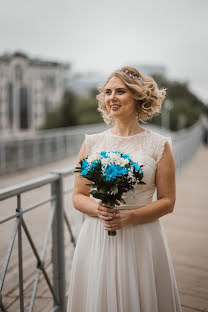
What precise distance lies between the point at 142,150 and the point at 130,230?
1.63 feet

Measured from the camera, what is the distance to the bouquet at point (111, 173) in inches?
62.2

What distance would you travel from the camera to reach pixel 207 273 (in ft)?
13.1

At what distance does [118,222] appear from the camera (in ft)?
5.91

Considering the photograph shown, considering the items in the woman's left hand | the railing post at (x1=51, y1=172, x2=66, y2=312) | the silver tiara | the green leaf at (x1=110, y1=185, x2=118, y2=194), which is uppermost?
the silver tiara

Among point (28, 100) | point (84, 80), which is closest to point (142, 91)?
point (28, 100)

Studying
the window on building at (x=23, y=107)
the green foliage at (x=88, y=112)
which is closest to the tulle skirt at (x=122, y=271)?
the green foliage at (x=88, y=112)

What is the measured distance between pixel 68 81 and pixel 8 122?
29.9 metres

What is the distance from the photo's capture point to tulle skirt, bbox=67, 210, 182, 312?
192 centimetres

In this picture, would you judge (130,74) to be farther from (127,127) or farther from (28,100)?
(28,100)

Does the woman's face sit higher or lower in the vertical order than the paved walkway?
higher

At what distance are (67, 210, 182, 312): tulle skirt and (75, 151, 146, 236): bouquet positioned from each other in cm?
44

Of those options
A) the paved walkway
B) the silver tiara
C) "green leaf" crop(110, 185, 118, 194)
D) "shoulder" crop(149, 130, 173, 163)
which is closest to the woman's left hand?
"green leaf" crop(110, 185, 118, 194)

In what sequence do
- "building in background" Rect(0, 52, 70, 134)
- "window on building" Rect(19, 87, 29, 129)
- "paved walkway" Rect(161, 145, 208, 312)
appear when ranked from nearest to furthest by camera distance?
"paved walkway" Rect(161, 145, 208, 312)
"building in background" Rect(0, 52, 70, 134)
"window on building" Rect(19, 87, 29, 129)

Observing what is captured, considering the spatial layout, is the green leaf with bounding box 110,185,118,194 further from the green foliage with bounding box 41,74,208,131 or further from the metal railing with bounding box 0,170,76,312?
the green foliage with bounding box 41,74,208,131
